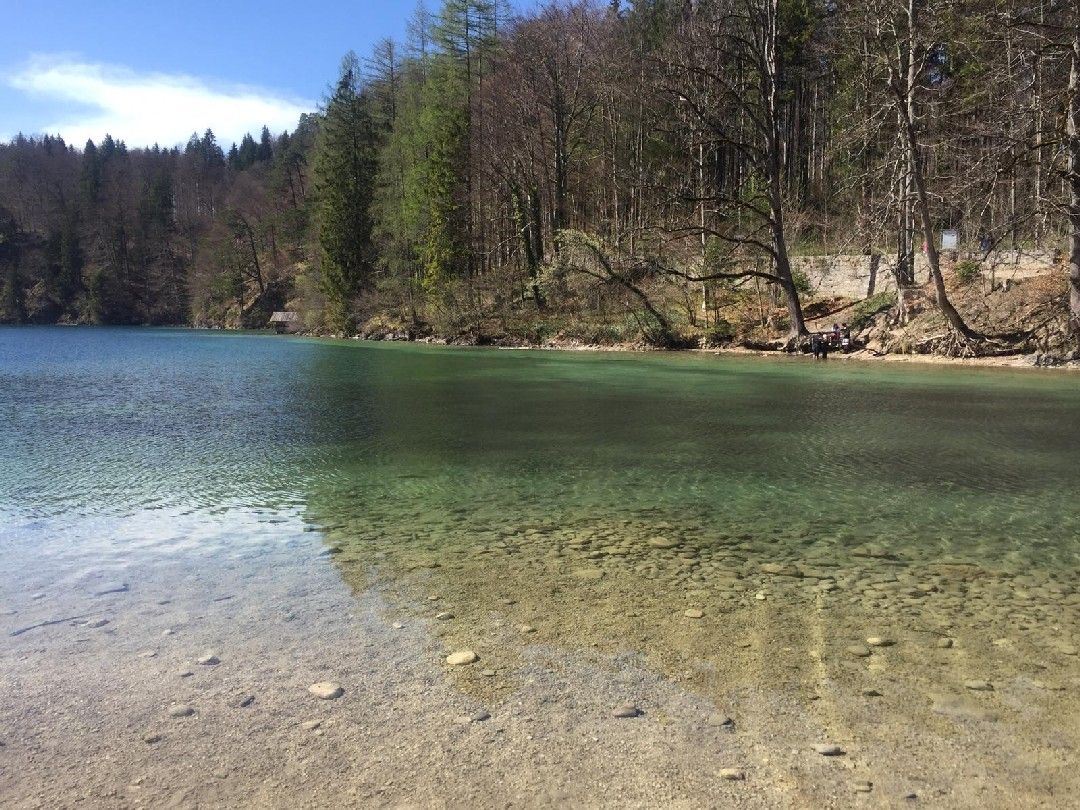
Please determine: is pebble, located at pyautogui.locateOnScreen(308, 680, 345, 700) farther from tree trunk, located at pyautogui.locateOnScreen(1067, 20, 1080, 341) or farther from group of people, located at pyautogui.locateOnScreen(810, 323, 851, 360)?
group of people, located at pyautogui.locateOnScreen(810, 323, 851, 360)

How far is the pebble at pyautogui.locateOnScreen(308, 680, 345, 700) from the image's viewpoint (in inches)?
148

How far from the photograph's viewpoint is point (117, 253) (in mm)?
97688

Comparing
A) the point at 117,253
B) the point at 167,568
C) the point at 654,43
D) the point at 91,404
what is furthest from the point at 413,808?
the point at 117,253

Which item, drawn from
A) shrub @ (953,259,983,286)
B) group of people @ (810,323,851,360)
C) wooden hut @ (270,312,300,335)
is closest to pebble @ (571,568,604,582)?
group of people @ (810,323,851,360)

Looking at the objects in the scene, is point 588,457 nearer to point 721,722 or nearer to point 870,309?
point 721,722

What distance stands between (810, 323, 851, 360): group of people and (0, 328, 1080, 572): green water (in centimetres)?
727

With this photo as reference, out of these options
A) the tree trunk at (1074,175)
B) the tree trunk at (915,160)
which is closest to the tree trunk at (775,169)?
the tree trunk at (915,160)

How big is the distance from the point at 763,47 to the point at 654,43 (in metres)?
12.4

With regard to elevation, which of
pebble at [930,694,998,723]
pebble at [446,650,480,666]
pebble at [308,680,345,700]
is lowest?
pebble at [930,694,998,723]

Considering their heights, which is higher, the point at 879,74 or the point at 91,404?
the point at 879,74

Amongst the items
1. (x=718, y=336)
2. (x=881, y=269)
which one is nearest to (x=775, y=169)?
(x=881, y=269)

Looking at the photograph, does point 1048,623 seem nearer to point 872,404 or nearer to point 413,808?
point 413,808

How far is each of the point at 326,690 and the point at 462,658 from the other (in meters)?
0.75

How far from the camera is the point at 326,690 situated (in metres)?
3.81
